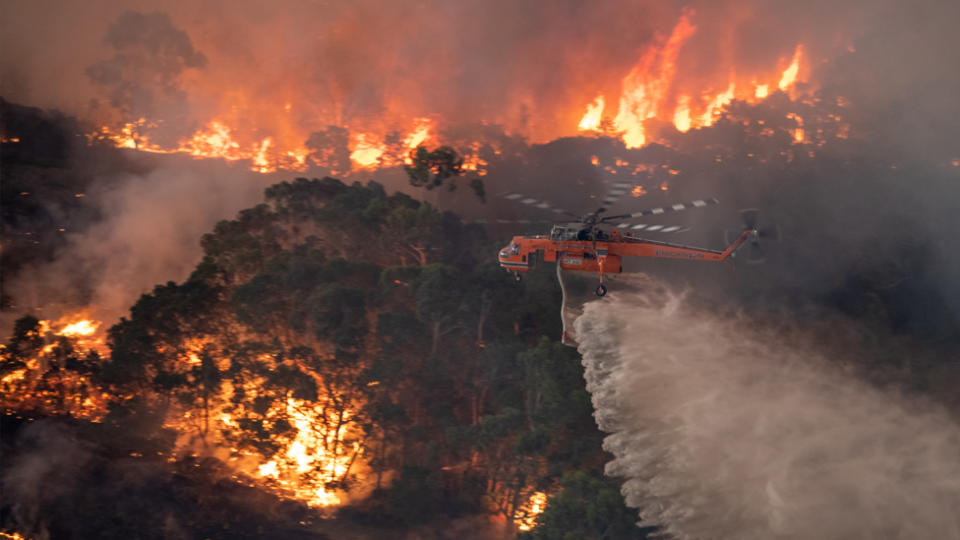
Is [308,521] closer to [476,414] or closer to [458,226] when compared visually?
[476,414]

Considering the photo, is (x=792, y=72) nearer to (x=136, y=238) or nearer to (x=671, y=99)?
(x=671, y=99)

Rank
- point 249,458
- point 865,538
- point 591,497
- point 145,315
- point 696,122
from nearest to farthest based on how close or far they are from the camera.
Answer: point 865,538 → point 591,497 → point 145,315 → point 249,458 → point 696,122

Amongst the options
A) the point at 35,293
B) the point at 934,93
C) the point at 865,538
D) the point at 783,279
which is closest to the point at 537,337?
the point at 783,279

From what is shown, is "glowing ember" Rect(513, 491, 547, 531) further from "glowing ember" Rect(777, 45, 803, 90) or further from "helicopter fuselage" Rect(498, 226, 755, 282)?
"glowing ember" Rect(777, 45, 803, 90)

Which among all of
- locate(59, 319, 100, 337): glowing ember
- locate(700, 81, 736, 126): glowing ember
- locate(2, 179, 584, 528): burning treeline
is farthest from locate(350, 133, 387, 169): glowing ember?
locate(700, 81, 736, 126): glowing ember

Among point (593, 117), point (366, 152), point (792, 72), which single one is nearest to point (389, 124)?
point (366, 152)
